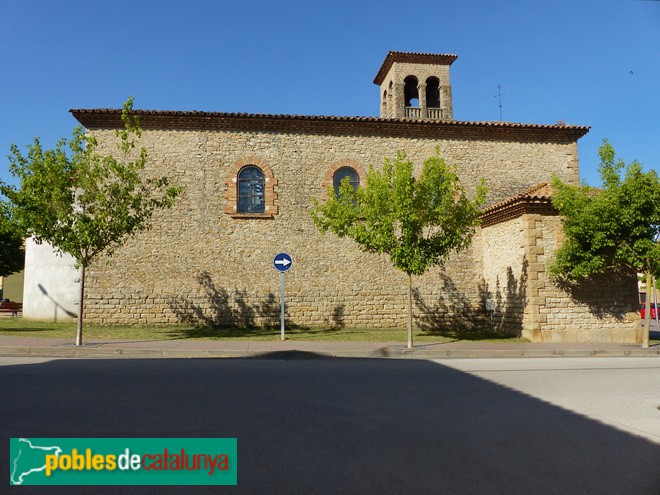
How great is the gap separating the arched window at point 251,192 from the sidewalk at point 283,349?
642 centimetres

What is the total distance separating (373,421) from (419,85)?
947 inches

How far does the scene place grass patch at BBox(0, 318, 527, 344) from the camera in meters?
13.4

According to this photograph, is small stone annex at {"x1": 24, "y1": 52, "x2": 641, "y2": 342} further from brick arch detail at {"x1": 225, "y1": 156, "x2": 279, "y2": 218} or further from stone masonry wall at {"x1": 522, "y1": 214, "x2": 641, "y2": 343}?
stone masonry wall at {"x1": 522, "y1": 214, "x2": 641, "y2": 343}

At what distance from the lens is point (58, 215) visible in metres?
11.6

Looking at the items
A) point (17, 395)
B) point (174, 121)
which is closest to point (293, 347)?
point (17, 395)

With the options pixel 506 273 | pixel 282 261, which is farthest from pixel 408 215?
pixel 506 273

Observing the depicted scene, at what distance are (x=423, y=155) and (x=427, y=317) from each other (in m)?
6.41

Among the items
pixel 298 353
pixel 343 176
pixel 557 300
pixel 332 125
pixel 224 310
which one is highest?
pixel 332 125

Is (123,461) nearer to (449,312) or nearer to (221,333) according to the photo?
(221,333)

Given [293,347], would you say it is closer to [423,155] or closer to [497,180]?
[423,155]

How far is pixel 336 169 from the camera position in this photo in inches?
705

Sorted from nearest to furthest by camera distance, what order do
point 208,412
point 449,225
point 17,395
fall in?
point 208,412
point 17,395
point 449,225

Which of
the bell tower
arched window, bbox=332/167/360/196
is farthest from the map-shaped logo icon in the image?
the bell tower

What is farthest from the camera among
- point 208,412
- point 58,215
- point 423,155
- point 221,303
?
point 423,155
